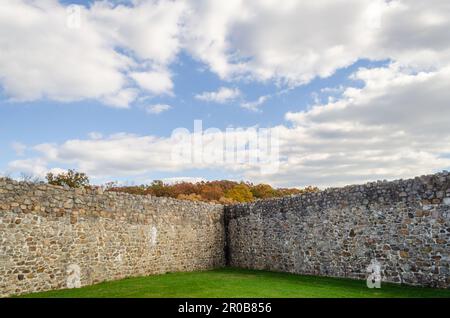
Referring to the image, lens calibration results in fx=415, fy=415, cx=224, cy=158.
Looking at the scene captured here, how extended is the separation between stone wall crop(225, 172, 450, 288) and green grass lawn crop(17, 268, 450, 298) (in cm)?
82

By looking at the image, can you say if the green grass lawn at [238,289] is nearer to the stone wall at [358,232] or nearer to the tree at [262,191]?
the stone wall at [358,232]

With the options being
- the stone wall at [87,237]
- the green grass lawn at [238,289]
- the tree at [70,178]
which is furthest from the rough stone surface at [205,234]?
the tree at [70,178]

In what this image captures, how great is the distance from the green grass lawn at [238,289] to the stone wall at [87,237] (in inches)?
26.6

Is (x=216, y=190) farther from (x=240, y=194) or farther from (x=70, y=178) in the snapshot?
(x=70, y=178)

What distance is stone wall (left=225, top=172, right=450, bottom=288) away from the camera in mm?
12930

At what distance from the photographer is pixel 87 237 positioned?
13938 millimetres

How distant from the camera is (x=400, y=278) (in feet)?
44.7

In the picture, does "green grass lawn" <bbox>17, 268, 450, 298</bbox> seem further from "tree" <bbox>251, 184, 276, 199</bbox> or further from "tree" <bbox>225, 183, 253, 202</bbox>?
"tree" <bbox>251, 184, 276, 199</bbox>

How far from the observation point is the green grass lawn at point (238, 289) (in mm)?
11305

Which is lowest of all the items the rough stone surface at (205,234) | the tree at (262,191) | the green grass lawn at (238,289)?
the green grass lawn at (238,289)

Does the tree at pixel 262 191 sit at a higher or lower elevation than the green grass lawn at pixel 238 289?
higher

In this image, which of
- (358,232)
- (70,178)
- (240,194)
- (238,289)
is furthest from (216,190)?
(238,289)

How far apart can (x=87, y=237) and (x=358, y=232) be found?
9.54 meters

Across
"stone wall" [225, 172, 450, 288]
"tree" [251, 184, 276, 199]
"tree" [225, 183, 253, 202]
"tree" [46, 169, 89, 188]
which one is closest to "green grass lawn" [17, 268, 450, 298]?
"stone wall" [225, 172, 450, 288]
